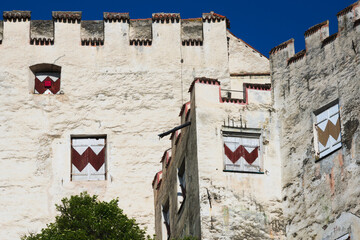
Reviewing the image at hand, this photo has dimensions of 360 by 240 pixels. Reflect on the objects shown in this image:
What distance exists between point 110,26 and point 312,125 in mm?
13055

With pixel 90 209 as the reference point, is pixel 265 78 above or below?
above

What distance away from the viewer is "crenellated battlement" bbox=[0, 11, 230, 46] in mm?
43062

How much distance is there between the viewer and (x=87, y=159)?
134 feet

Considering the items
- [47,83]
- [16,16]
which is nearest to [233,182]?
[47,83]

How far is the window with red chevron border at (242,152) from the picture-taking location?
1276 inches

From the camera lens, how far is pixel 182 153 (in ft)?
111

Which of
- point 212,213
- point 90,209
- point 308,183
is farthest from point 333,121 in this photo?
point 90,209

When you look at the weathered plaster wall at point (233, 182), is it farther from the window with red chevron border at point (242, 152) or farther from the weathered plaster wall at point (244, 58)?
the weathered plaster wall at point (244, 58)

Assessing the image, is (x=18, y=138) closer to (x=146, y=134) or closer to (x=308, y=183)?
(x=146, y=134)

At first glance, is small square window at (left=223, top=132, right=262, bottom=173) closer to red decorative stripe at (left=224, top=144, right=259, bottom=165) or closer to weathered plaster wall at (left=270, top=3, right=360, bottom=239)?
red decorative stripe at (left=224, top=144, right=259, bottom=165)

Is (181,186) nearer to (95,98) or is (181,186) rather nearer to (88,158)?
(88,158)

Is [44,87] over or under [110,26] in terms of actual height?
under

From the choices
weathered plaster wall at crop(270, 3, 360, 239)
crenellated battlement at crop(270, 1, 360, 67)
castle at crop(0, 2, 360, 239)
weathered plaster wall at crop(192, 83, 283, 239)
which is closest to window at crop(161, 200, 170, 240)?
castle at crop(0, 2, 360, 239)

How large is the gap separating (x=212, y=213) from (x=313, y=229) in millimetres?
2741
